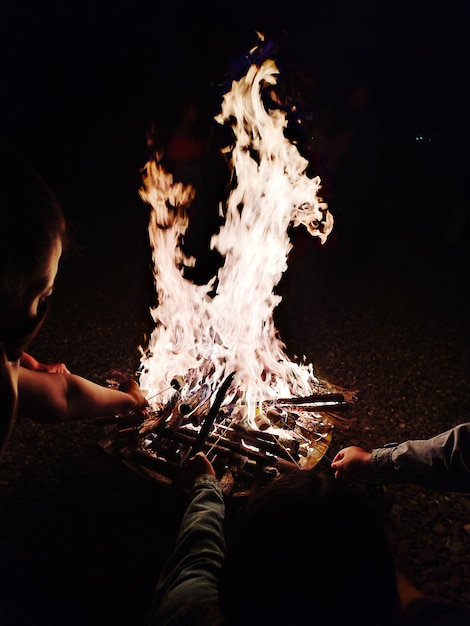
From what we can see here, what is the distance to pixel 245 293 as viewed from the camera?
4.64m

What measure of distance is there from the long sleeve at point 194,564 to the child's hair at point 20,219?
5.27ft

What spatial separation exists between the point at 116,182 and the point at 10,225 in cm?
1527

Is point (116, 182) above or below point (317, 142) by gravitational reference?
above

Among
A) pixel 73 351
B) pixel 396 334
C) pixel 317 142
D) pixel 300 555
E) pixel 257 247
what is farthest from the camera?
pixel 317 142

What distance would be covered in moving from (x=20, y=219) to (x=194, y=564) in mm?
1869

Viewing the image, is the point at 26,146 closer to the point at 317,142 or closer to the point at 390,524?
the point at 317,142

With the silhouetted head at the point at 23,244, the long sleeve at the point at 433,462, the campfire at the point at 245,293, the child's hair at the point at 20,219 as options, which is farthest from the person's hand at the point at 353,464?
the child's hair at the point at 20,219

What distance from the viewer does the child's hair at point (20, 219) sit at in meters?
1.33

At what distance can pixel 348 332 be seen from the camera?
7.05m

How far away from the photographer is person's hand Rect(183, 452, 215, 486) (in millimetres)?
2846

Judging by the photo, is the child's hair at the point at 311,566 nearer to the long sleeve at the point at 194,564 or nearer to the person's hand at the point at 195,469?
the long sleeve at the point at 194,564

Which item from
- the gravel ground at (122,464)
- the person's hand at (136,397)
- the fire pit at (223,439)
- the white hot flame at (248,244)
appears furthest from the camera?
the white hot flame at (248,244)

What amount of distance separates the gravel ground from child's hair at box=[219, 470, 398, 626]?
1805mm

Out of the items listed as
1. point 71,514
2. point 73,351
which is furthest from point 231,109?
point 71,514
